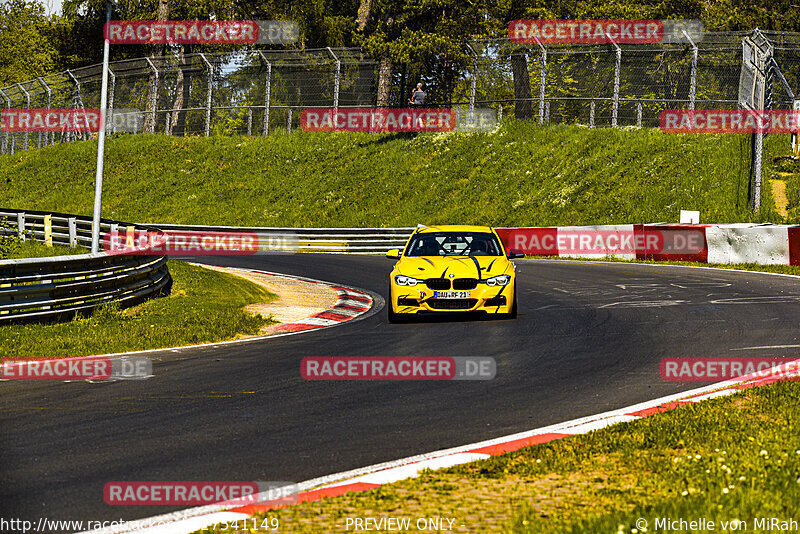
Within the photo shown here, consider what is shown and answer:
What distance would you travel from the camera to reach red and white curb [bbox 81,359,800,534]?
197 inches

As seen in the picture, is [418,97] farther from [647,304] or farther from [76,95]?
[647,304]

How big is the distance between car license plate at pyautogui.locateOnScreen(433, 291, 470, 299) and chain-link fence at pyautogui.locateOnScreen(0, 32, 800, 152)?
67.2 feet

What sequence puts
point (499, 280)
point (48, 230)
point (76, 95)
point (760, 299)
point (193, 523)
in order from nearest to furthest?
point (193, 523)
point (499, 280)
point (760, 299)
point (48, 230)
point (76, 95)

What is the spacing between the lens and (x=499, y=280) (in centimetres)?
1372

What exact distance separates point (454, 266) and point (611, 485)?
845 centimetres

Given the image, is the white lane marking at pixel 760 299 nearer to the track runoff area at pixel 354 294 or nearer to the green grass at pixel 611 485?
the track runoff area at pixel 354 294

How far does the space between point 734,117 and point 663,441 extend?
2935 centimetres

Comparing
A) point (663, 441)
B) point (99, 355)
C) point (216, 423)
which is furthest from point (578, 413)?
point (99, 355)

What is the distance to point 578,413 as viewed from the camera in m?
7.76

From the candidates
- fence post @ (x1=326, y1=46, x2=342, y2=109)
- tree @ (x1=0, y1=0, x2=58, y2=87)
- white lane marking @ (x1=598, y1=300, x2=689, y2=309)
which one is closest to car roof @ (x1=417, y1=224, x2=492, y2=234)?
white lane marking @ (x1=598, y1=300, x2=689, y2=309)

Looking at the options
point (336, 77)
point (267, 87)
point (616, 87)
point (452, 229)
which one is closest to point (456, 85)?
point (336, 77)

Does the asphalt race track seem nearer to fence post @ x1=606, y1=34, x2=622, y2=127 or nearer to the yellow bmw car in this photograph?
the yellow bmw car

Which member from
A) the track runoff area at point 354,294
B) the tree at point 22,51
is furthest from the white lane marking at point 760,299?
the tree at point 22,51


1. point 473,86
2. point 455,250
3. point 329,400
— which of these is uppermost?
point 473,86
